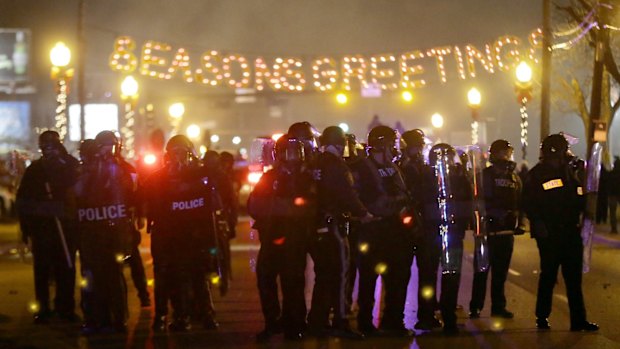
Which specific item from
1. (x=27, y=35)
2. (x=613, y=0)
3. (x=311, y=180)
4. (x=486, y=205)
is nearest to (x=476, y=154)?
(x=486, y=205)

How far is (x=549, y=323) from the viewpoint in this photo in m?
9.71

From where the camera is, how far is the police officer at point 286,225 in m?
8.48

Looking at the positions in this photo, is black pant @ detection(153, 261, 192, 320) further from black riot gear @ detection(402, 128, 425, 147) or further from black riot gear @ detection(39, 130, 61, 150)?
black riot gear @ detection(402, 128, 425, 147)

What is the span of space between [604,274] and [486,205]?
555cm

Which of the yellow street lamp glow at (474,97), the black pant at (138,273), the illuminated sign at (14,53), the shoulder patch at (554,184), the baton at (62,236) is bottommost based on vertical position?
the black pant at (138,273)

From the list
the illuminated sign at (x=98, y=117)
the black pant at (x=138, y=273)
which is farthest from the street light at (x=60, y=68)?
the illuminated sign at (x=98, y=117)

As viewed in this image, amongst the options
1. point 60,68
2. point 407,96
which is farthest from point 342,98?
point 60,68

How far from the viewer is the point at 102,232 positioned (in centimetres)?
908

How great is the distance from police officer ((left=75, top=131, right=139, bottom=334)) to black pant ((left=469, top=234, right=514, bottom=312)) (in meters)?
3.68

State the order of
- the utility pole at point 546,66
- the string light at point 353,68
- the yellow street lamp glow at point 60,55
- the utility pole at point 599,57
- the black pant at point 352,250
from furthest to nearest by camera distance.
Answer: the string light at point 353,68
the yellow street lamp glow at point 60,55
the utility pole at point 546,66
the utility pole at point 599,57
the black pant at point 352,250

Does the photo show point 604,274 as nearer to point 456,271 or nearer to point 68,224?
point 456,271

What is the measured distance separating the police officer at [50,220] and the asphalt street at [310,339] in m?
0.30

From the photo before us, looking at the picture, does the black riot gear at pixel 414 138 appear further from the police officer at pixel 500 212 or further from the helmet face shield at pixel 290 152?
the helmet face shield at pixel 290 152

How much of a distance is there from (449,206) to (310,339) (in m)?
2.00
